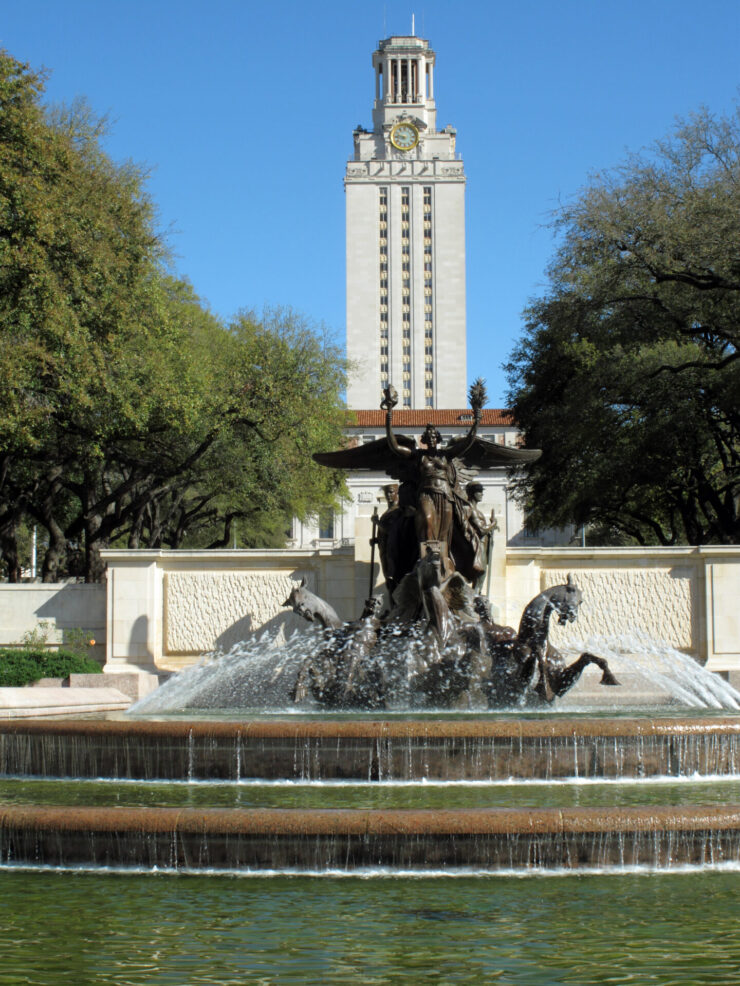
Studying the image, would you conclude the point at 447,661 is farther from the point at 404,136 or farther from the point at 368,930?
the point at 404,136

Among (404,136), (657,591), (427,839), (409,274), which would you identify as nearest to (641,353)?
(657,591)

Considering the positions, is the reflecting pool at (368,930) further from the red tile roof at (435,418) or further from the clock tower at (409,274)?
the clock tower at (409,274)

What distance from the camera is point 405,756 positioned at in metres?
11.4

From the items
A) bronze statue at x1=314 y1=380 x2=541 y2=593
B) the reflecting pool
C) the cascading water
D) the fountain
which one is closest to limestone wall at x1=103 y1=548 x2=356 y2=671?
the cascading water

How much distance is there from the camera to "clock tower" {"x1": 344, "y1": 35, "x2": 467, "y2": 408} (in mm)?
140875

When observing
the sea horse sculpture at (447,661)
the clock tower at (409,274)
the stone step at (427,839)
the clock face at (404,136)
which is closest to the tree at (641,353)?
the sea horse sculpture at (447,661)

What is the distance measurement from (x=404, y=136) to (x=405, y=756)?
479 feet

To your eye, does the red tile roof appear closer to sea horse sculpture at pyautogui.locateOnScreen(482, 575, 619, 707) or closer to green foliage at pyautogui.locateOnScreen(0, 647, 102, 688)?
green foliage at pyautogui.locateOnScreen(0, 647, 102, 688)

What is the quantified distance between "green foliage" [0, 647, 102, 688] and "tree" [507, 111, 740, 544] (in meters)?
16.2

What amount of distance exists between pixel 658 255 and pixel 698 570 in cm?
926

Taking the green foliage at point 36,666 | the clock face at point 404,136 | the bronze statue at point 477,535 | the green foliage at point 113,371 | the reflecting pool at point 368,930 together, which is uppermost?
the clock face at point 404,136

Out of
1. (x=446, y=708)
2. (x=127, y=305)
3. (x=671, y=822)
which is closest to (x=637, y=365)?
(x=127, y=305)

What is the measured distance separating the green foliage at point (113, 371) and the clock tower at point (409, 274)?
9443 cm

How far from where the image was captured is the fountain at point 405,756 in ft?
28.8
